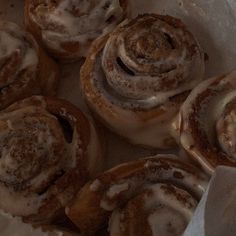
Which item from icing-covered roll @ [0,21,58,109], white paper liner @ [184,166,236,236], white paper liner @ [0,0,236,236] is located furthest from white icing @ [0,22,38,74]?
white paper liner @ [184,166,236,236]

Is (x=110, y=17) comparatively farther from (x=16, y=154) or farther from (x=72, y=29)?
(x=16, y=154)

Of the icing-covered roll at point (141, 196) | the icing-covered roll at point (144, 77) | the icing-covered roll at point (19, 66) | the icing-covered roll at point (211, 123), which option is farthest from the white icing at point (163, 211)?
the icing-covered roll at point (19, 66)

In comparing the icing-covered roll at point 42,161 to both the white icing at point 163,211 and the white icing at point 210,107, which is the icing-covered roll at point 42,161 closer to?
the white icing at point 163,211

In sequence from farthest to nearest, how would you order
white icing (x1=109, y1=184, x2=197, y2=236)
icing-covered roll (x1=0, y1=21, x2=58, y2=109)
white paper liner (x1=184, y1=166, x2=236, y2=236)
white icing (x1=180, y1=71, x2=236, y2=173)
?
icing-covered roll (x1=0, y1=21, x2=58, y2=109) → white icing (x1=180, y1=71, x2=236, y2=173) → white icing (x1=109, y1=184, x2=197, y2=236) → white paper liner (x1=184, y1=166, x2=236, y2=236)

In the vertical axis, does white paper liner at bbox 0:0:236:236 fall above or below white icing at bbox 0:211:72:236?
above

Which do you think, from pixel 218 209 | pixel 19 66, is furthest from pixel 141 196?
pixel 19 66

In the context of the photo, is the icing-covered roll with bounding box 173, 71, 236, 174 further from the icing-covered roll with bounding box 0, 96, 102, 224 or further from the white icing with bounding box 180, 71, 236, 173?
the icing-covered roll with bounding box 0, 96, 102, 224
